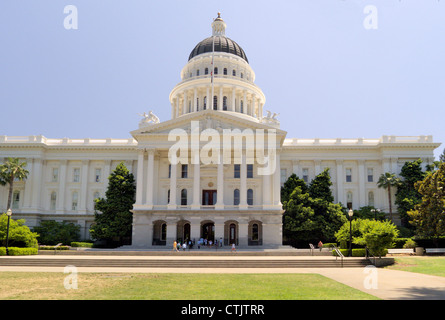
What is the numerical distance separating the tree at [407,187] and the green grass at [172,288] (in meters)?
39.3

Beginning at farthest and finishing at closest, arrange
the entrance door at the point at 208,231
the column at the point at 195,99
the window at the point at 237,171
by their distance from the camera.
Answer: the column at the point at 195,99, the window at the point at 237,171, the entrance door at the point at 208,231

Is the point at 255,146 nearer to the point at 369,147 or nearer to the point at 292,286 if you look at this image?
the point at 369,147

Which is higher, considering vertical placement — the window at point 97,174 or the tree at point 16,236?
the window at point 97,174

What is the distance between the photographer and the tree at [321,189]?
5500 centimetres

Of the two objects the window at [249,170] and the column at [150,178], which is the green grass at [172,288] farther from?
the window at [249,170]

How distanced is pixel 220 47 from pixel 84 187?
119 ft

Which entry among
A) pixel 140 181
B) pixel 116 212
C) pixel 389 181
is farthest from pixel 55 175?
pixel 389 181

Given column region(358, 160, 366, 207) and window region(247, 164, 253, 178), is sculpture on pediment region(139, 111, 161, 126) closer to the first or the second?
window region(247, 164, 253, 178)

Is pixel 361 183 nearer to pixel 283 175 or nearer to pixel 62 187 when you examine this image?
pixel 283 175

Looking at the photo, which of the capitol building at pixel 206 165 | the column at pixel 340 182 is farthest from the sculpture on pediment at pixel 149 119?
the column at pixel 340 182

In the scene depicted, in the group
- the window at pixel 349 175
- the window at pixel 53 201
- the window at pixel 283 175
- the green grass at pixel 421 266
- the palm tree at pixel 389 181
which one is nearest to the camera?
the green grass at pixel 421 266

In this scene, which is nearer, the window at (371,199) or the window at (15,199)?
the window at (371,199)

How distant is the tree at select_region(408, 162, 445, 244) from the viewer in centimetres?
3966

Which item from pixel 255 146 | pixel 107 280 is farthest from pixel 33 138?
pixel 107 280
